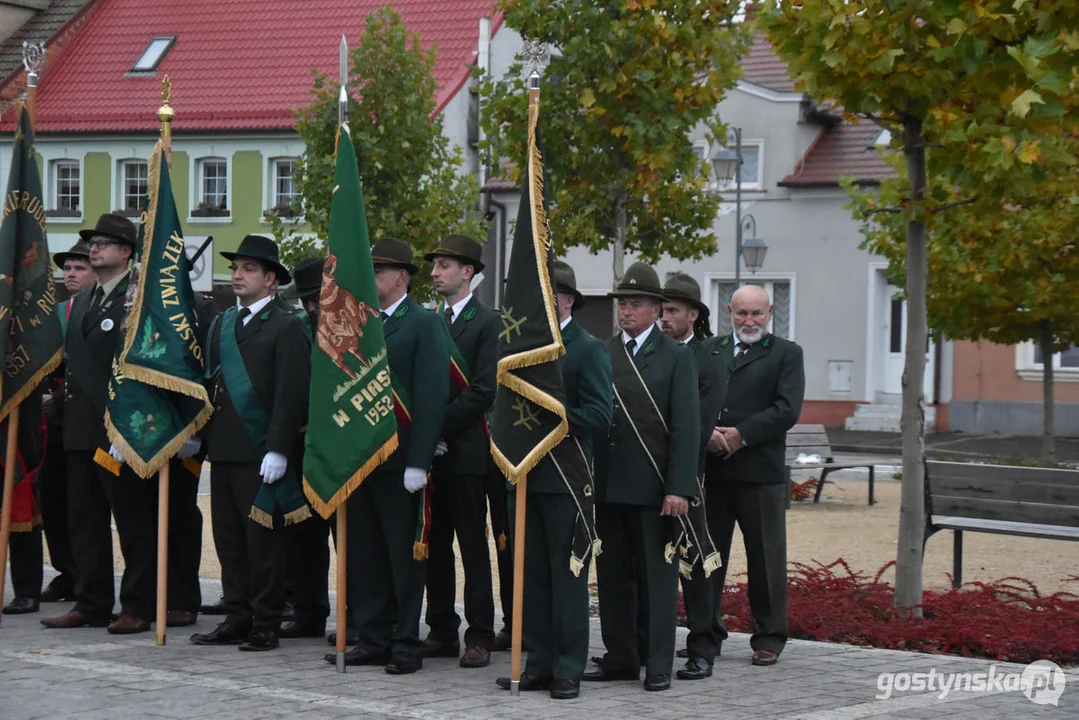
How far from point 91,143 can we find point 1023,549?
90.8 ft

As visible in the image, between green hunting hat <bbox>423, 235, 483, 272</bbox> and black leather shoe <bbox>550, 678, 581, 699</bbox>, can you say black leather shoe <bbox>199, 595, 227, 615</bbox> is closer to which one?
green hunting hat <bbox>423, 235, 483, 272</bbox>

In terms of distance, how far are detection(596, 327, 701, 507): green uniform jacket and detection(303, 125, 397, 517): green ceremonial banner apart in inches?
44.8

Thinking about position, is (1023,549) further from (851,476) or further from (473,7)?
(473,7)

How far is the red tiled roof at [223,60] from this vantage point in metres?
36.3

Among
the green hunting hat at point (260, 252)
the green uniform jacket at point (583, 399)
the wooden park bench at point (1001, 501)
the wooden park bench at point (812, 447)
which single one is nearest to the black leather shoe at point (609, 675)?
the green uniform jacket at point (583, 399)

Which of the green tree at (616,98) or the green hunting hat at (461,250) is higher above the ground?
the green tree at (616,98)

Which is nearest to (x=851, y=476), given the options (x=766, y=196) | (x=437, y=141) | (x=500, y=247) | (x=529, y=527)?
(x=437, y=141)

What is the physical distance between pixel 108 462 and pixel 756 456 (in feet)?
12.0

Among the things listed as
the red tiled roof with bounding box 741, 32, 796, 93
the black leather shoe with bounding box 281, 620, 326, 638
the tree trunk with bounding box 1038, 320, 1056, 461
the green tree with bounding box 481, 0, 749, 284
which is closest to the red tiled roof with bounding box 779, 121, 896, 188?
the red tiled roof with bounding box 741, 32, 796, 93

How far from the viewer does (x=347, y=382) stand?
8625mm

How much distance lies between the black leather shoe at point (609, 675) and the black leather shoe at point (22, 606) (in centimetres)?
403

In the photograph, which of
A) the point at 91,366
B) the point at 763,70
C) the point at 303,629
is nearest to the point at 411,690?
the point at 303,629

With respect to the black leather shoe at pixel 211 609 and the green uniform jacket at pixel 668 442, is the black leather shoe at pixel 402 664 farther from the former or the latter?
the black leather shoe at pixel 211 609

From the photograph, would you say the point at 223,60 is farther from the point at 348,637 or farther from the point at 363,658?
the point at 363,658
